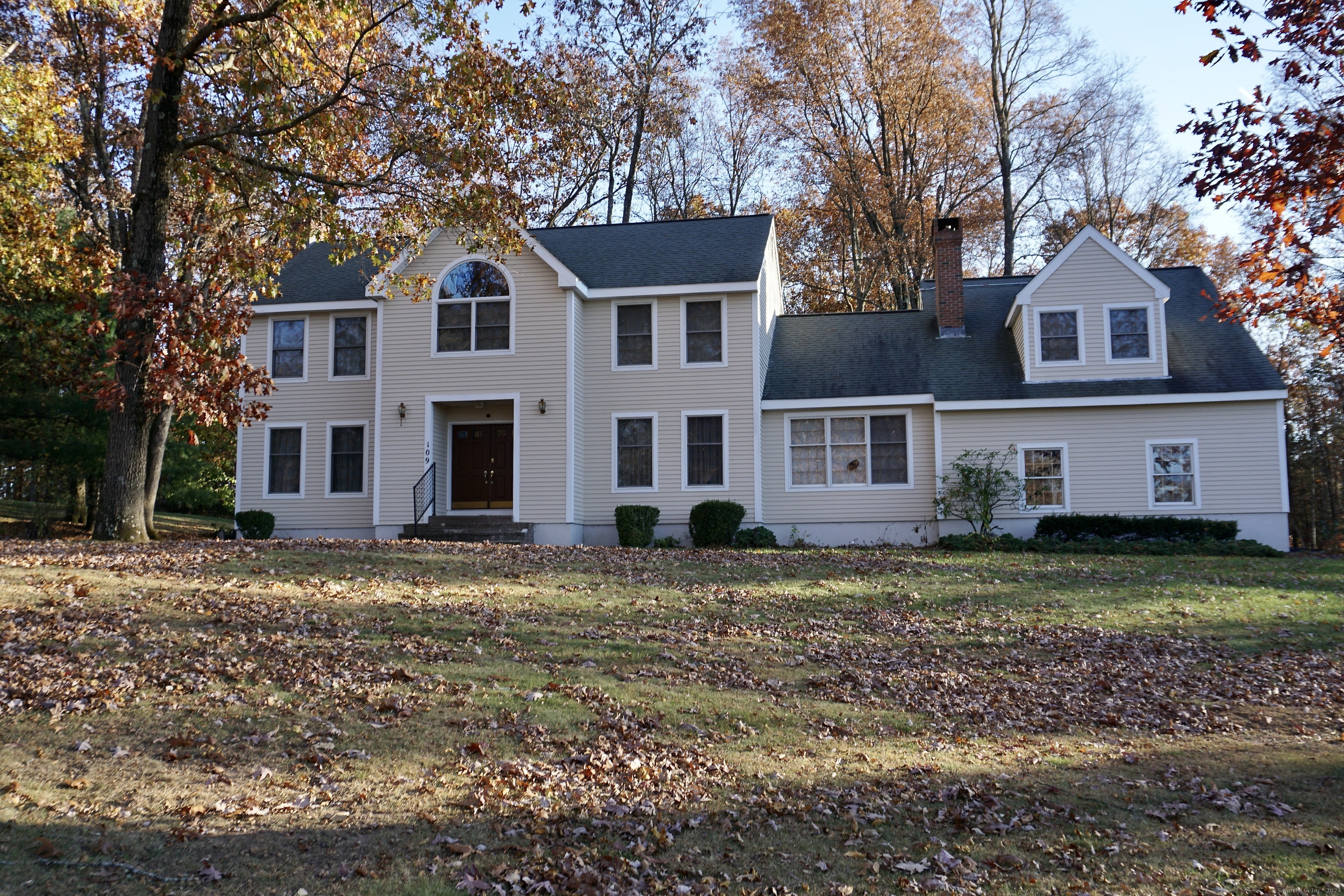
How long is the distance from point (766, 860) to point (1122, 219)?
1332 inches

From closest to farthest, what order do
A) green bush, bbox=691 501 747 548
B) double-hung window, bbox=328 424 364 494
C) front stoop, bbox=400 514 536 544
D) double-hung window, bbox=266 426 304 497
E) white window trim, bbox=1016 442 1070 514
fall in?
green bush, bbox=691 501 747 548, front stoop, bbox=400 514 536 544, white window trim, bbox=1016 442 1070 514, double-hung window, bbox=328 424 364 494, double-hung window, bbox=266 426 304 497

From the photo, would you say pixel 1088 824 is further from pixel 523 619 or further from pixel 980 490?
pixel 980 490

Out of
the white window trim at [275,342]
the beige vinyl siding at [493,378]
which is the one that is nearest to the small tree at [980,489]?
the beige vinyl siding at [493,378]

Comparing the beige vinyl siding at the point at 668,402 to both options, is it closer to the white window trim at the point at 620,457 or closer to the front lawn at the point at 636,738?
the white window trim at the point at 620,457

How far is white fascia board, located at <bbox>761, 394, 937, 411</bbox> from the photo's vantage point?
2103 cm

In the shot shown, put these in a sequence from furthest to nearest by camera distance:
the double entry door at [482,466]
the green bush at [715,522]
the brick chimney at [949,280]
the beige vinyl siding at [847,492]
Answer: the brick chimney at [949,280], the double entry door at [482,466], the beige vinyl siding at [847,492], the green bush at [715,522]

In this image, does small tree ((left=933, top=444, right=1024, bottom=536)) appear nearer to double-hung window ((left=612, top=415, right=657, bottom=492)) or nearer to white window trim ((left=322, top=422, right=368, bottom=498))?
double-hung window ((left=612, top=415, right=657, bottom=492))

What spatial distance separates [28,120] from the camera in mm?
14148

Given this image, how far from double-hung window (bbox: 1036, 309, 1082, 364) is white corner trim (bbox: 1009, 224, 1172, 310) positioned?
0.54 m

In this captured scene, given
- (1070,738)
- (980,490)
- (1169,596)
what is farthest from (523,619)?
(980,490)

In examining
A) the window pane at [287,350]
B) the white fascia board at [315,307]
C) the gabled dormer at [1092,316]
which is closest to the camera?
the gabled dormer at [1092,316]

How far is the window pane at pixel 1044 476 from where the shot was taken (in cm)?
2045

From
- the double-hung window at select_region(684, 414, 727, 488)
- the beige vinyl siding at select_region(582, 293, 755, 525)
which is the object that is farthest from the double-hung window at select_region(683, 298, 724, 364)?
the double-hung window at select_region(684, 414, 727, 488)

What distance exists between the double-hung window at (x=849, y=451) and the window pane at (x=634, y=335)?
3591 millimetres
